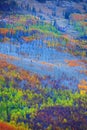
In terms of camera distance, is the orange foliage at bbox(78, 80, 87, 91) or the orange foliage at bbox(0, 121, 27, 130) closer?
the orange foliage at bbox(0, 121, 27, 130)

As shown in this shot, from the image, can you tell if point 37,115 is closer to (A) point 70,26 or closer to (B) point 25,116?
(B) point 25,116

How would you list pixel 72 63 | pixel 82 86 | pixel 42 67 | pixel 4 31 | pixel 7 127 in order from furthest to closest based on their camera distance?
pixel 4 31 → pixel 72 63 → pixel 42 67 → pixel 82 86 → pixel 7 127

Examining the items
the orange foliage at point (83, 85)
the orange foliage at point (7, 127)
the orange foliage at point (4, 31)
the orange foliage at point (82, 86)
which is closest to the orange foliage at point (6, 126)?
the orange foliage at point (7, 127)

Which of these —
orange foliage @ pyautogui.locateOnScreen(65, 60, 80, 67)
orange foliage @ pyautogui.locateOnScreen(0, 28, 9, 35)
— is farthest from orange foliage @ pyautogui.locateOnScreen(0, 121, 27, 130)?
orange foliage @ pyautogui.locateOnScreen(0, 28, 9, 35)

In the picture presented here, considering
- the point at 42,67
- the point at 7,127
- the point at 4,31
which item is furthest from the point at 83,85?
the point at 4,31

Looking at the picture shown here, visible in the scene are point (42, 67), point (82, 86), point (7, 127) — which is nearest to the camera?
point (7, 127)

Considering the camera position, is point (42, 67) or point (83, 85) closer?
→ point (83, 85)

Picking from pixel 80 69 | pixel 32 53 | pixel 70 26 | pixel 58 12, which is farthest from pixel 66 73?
pixel 58 12

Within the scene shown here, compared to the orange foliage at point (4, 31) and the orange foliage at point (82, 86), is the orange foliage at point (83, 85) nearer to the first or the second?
the orange foliage at point (82, 86)

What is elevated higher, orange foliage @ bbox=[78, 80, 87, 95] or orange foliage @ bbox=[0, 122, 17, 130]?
orange foliage @ bbox=[78, 80, 87, 95]

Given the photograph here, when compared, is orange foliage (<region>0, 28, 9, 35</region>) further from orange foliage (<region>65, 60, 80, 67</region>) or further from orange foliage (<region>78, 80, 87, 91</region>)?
orange foliage (<region>78, 80, 87, 91</region>)

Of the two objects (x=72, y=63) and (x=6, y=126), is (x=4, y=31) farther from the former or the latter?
(x=6, y=126)
